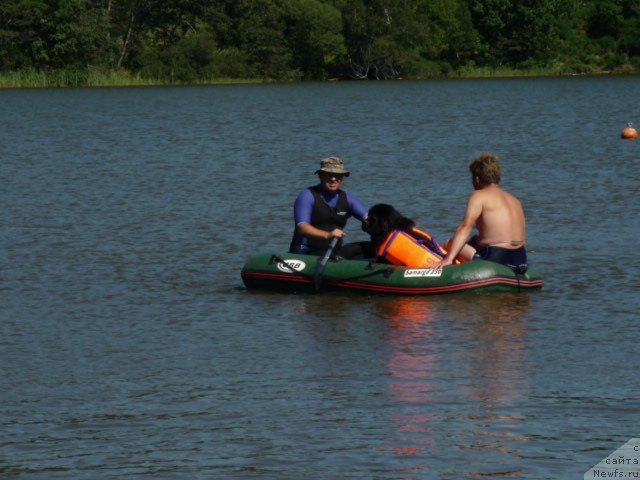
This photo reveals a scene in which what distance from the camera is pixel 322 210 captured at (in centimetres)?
1355

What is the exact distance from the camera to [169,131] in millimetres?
42406

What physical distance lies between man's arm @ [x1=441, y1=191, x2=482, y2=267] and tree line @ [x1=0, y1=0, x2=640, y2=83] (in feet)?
238

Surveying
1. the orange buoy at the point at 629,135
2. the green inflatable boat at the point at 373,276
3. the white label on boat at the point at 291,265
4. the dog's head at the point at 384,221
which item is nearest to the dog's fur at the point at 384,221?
the dog's head at the point at 384,221

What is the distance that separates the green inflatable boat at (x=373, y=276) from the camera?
12578 mm

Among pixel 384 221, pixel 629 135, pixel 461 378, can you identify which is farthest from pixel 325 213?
pixel 629 135

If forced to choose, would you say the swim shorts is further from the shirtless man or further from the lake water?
the lake water

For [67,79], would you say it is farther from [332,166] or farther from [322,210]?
[332,166]

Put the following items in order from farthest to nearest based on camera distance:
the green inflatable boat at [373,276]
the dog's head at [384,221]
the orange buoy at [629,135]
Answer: the orange buoy at [629,135], the dog's head at [384,221], the green inflatable boat at [373,276]

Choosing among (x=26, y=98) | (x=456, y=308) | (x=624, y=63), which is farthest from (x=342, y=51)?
(x=456, y=308)

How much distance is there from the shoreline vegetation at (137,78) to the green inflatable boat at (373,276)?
6959 centimetres

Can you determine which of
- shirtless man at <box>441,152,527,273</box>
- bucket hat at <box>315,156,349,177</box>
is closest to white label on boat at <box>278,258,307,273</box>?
bucket hat at <box>315,156,349,177</box>

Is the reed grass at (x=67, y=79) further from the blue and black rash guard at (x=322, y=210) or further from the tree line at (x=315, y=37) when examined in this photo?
the blue and black rash guard at (x=322, y=210)

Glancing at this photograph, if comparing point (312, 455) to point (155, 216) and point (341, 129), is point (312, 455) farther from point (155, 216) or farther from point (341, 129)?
point (341, 129)

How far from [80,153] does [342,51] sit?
187ft
